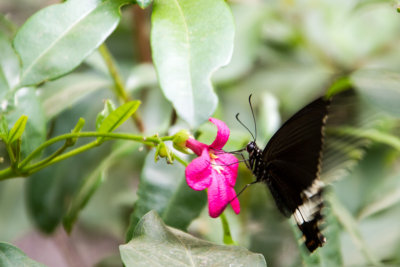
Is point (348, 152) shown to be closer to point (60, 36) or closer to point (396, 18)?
point (60, 36)

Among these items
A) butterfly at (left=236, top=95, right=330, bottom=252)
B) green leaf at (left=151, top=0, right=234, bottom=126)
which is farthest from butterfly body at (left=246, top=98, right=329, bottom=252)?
green leaf at (left=151, top=0, right=234, bottom=126)

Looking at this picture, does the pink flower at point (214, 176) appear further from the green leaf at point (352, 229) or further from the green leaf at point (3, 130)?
the green leaf at point (352, 229)

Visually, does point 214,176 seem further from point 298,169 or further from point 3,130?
point 3,130

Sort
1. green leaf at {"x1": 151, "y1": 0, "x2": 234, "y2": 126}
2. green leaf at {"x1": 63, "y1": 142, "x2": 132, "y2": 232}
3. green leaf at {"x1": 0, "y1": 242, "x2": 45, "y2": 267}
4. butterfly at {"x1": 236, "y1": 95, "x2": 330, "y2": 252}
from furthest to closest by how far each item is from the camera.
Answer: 1. green leaf at {"x1": 63, "y1": 142, "x2": 132, "y2": 232}
2. butterfly at {"x1": 236, "y1": 95, "x2": 330, "y2": 252}
3. green leaf at {"x1": 0, "y1": 242, "x2": 45, "y2": 267}
4. green leaf at {"x1": 151, "y1": 0, "x2": 234, "y2": 126}

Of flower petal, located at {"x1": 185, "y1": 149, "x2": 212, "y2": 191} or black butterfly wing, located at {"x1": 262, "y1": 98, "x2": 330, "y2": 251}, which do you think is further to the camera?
black butterfly wing, located at {"x1": 262, "y1": 98, "x2": 330, "y2": 251}

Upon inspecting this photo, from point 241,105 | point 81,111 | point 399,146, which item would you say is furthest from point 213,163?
point 241,105

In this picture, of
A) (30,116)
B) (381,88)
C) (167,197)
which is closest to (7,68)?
(30,116)

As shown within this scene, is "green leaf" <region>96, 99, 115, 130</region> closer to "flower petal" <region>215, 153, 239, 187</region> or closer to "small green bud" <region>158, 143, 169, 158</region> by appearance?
"small green bud" <region>158, 143, 169, 158</region>

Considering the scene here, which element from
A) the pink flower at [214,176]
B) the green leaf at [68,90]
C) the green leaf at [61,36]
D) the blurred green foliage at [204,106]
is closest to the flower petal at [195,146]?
the pink flower at [214,176]
